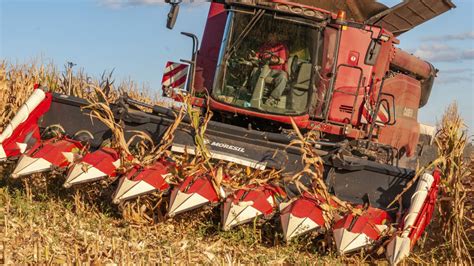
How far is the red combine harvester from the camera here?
5.39m

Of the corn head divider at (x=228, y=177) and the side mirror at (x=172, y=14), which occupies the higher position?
the side mirror at (x=172, y=14)

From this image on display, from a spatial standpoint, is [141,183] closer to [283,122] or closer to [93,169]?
[93,169]

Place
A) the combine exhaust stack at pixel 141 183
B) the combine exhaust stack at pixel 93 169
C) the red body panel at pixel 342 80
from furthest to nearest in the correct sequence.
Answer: the red body panel at pixel 342 80 < the combine exhaust stack at pixel 93 169 < the combine exhaust stack at pixel 141 183

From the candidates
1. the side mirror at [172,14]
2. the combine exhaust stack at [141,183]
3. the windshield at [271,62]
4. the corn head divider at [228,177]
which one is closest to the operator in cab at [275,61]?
the windshield at [271,62]

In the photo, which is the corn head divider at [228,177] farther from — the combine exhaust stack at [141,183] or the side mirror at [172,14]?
the side mirror at [172,14]

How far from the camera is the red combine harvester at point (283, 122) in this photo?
5395mm

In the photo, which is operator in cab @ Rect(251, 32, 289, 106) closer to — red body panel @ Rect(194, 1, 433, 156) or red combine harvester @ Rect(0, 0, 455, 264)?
red combine harvester @ Rect(0, 0, 455, 264)

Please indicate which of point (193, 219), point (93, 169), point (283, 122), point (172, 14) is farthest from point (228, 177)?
point (172, 14)

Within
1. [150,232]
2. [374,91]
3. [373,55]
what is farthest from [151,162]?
[374,91]

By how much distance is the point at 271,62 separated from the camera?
6.79m

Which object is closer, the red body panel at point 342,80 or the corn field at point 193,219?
the corn field at point 193,219

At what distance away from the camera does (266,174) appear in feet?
19.5

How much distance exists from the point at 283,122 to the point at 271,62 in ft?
1.72

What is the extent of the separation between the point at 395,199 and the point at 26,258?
264cm
